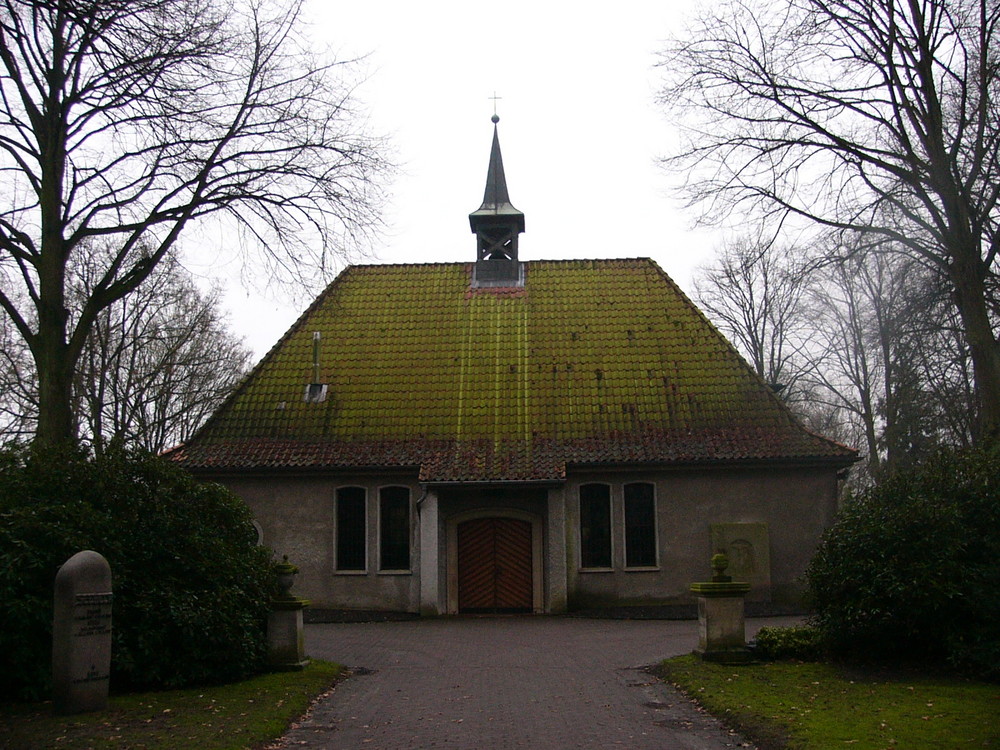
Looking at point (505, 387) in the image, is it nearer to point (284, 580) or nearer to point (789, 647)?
point (284, 580)

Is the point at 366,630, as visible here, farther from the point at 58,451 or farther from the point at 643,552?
the point at 58,451

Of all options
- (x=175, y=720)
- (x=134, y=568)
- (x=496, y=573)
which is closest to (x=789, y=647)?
(x=175, y=720)

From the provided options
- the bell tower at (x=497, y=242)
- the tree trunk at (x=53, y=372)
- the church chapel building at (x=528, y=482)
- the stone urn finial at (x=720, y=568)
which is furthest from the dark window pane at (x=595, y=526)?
the tree trunk at (x=53, y=372)

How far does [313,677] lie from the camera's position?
1276cm

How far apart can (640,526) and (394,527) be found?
19.1 feet

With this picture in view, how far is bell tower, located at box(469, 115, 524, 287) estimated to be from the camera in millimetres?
28469

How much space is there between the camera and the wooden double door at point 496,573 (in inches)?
913

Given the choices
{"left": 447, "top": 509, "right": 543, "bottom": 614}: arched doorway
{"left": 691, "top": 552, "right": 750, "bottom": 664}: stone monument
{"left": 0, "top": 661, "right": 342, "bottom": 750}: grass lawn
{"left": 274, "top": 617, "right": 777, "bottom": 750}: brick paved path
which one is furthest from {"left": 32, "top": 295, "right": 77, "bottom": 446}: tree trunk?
{"left": 447, "top": 509, "right": 543, "bottom": 614}: arched doorway

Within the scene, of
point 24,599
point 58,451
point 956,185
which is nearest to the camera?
point 24,599

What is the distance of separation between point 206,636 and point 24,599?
218 cm

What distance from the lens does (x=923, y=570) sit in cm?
1216

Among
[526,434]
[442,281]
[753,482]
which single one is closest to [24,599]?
[526,434]

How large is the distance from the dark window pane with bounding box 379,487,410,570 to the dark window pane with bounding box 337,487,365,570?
1.56 ft

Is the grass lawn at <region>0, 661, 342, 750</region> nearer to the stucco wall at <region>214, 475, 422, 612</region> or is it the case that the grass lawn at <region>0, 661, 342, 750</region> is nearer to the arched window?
the stucco wall at <region>214, 475, 422, 612</region>
